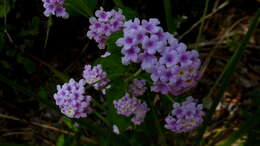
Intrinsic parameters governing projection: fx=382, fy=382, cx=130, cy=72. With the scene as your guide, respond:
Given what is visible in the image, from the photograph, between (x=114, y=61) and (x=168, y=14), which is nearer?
(x=114, y=61)

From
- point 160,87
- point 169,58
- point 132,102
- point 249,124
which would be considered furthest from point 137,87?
point 249,124

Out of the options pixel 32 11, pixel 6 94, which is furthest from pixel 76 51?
pixel 6 94

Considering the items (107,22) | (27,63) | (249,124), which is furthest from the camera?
(27,63)

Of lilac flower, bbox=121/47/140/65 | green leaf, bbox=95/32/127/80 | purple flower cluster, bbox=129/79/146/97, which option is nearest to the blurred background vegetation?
purple flower cluster, bbox=129/79/146/97

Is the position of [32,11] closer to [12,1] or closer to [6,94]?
[12,1]

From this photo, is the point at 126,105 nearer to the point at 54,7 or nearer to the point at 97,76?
the point at 97,76
